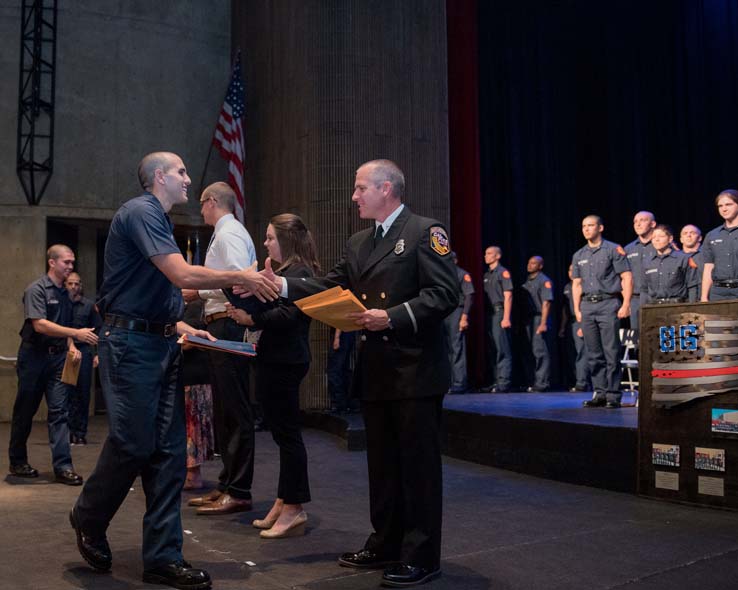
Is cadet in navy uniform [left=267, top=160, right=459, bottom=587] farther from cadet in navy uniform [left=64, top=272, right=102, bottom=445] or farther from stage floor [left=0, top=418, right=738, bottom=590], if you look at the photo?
cadet in navy uniform [left=64, top=272, right=102, bottom=445]

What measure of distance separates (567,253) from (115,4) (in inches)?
273

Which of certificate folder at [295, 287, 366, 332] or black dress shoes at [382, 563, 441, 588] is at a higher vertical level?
certificate folder at [295, 287, 366, 332]

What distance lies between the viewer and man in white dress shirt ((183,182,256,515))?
414cm

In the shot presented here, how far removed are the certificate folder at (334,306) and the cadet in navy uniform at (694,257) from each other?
14.2ft

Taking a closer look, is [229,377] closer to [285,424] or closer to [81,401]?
[285,424]

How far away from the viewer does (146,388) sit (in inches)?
118

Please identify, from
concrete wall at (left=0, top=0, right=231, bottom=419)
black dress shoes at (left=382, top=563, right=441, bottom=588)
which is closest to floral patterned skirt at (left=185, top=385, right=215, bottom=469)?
black dress shoes at (left=382, top=563, right=441, bottom=588)

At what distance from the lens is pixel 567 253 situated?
460 inches

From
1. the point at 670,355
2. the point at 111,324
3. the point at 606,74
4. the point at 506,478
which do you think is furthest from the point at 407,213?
the point at 606,74

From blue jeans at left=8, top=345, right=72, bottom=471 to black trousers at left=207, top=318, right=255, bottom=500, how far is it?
1.62 meters

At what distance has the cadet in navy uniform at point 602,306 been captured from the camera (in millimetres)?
6707

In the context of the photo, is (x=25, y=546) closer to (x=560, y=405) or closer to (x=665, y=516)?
(x=665, y=516)

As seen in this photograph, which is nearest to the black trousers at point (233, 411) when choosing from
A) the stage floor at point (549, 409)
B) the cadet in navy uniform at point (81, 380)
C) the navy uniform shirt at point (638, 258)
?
the stage floor at point (549, 409)

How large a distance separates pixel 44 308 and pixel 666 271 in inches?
200
